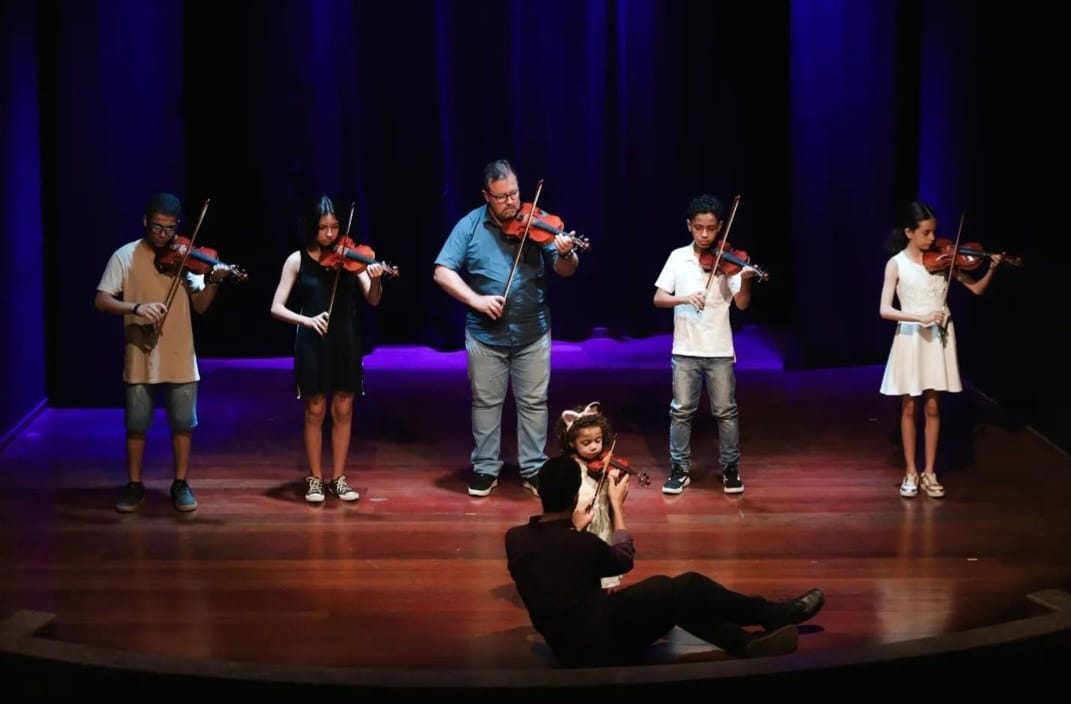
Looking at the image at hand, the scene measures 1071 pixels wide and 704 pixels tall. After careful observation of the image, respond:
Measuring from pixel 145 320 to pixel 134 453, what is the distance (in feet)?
2.05

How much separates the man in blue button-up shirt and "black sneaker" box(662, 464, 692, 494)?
1.86 feet

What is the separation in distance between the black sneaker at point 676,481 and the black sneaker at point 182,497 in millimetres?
2043

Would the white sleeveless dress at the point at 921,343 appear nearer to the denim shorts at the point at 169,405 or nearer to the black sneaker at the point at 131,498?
the denim shorts at the point at 169,405

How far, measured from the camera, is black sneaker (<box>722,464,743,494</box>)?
6.62 m

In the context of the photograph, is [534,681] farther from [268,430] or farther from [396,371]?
[396,371]

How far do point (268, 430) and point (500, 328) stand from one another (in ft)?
5.74

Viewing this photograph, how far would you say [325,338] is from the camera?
6.38m

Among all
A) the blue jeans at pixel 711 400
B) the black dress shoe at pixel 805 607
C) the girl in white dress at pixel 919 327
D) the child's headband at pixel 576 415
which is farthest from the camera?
the blue jeans at pixel 711 400

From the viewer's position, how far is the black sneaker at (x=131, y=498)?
6394 millimetres

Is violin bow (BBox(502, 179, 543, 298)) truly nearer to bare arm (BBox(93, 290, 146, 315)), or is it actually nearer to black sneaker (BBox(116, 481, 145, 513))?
bare arm (BBox(93, 290, 146, 315))

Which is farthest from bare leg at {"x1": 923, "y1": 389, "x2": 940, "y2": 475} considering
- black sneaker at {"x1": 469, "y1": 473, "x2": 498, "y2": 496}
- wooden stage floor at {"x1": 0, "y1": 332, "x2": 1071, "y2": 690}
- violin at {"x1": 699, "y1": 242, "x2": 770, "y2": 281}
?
black sneaker at {"x1": 469, "y1": 473, "x2": 498, "y2": 496}

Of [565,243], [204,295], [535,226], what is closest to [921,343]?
[565,243]

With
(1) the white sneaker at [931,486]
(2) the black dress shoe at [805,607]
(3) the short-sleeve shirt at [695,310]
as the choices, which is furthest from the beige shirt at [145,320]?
(1) the white sneaker at [931,486]

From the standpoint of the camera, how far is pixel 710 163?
9.89 m
